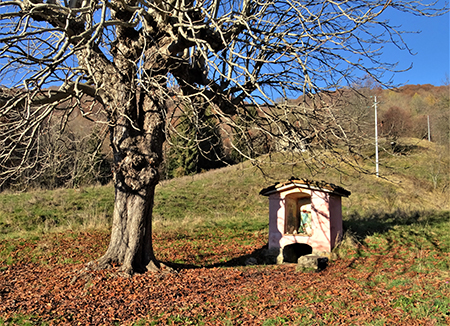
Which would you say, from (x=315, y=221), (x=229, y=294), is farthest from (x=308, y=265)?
(x=229, y=294)

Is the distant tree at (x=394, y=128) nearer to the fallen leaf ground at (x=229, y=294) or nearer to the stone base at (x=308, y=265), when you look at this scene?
the fallen leaf ground at (x=229, y=294)

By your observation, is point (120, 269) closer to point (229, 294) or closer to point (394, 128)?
point (229, 294)

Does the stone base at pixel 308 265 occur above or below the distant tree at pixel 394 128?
below

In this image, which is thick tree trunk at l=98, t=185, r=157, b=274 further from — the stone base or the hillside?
the hillside

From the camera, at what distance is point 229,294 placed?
6.02 meters

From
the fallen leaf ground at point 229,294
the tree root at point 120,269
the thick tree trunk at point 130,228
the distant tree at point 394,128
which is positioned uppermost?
the distant tree at point 394,128

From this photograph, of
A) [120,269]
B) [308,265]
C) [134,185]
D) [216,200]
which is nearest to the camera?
[120,269]

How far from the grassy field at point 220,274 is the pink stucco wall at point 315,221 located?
0.58 m

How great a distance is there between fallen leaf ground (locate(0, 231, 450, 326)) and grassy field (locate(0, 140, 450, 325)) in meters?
0.02

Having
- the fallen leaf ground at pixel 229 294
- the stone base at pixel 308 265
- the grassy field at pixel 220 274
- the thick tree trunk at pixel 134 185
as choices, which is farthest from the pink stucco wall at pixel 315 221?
the thick tree trunk at pixel 134 185

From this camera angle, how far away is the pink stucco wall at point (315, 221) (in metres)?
9.85

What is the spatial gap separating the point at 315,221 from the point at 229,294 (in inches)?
187

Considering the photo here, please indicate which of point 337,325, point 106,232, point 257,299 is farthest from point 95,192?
point 337,325

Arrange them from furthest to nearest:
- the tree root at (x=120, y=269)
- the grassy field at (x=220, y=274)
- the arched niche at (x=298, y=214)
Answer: the arched niche at (x=298, y=214) → the tree root at (x=120, y=269) → the grassy field at (x=220, y=274)
